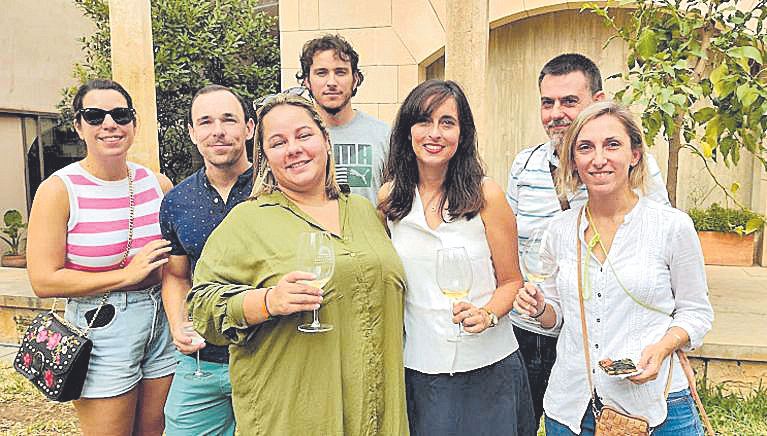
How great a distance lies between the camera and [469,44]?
191 inches

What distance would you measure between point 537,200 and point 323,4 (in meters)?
5.35

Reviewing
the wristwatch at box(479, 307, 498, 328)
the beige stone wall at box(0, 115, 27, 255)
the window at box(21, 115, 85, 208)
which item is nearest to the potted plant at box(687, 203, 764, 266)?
the wristwatch at box(479, 307, 498, 328)

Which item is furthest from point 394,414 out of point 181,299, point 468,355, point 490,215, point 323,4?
point 323,4

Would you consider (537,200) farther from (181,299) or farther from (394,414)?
(181,299)

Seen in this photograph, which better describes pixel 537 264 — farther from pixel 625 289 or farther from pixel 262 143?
pixel 262 143

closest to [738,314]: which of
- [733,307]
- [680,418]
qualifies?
[733,307]

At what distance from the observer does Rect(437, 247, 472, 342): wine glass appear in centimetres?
204

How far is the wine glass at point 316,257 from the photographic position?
6.17ft

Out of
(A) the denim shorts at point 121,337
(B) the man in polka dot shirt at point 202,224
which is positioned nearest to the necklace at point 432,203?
(B) the man in polka dot shirt at point 202,224

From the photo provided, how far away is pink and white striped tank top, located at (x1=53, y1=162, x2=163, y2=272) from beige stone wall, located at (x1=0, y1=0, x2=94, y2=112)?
28.2 ft

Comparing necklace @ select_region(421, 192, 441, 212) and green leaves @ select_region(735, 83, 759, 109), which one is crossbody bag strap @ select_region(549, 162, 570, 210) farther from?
green leaves @ select_region(735, 83, 759, 109)

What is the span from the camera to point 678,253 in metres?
2.03

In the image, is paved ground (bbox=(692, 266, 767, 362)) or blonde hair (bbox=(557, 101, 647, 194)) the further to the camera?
paved ground (bbox=(692, 266, 767, 362))

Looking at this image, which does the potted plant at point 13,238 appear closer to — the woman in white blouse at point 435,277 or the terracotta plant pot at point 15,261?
the terracotta plant pot at point 15,261
